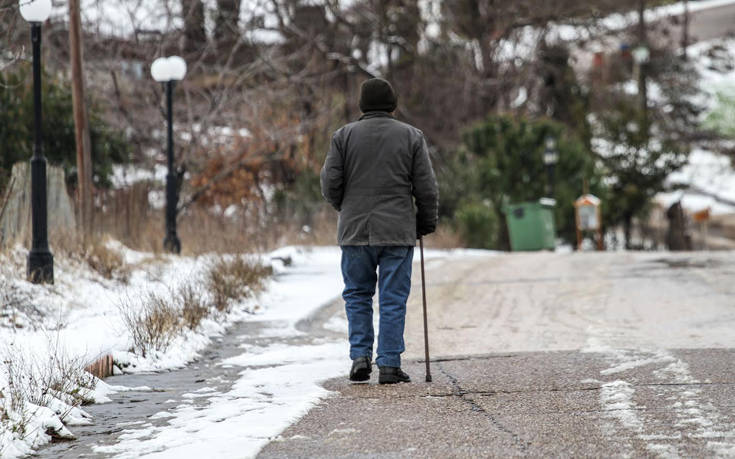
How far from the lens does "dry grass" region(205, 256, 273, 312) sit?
11.0 metres

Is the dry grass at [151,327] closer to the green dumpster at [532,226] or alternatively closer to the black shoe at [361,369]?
the black shoe at [361,369]

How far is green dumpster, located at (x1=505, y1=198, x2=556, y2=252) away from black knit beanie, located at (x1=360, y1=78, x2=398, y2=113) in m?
21.6

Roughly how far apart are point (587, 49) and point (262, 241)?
23.6m

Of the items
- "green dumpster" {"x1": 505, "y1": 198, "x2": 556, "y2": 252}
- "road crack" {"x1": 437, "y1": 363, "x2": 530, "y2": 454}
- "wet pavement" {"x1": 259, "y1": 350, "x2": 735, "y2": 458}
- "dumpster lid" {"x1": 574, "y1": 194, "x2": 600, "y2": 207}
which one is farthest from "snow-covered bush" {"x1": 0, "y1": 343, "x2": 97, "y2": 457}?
"dumpster lid" {"x1": 574, "y1": 194, "x2": 600, "y2": 207}

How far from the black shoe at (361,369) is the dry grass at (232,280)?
13.2ft

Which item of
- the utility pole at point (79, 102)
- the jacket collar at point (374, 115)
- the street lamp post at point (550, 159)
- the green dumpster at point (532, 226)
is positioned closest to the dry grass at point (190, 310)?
the jacket collar at point (374, 115)

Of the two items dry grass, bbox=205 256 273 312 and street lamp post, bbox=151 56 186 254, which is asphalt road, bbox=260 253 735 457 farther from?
street lamp post, bbox=151 56 186 254

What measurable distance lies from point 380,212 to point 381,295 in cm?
52

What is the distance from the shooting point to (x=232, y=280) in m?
11.8

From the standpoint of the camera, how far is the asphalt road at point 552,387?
493 centimetres

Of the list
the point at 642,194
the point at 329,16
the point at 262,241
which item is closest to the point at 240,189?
the point at 329,16

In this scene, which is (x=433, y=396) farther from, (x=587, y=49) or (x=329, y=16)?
(x=587, y=49)

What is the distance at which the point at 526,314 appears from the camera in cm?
1100

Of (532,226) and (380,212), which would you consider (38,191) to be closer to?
(380,212)
